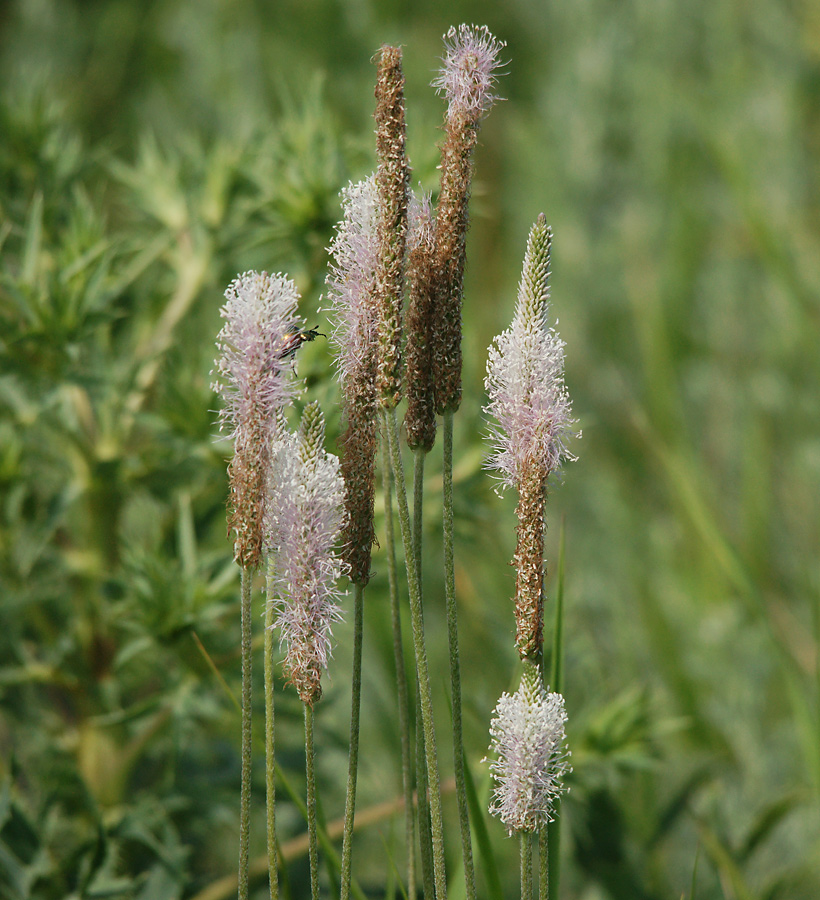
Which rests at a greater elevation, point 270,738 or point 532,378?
point 532,378

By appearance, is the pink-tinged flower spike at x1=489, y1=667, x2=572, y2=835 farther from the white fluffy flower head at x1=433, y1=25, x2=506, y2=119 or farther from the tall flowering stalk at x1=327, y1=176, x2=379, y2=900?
the white fluffy flower head at x1=433, y1=25, x2=506, y2=119

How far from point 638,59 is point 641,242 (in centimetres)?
33

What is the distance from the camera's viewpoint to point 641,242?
75.2 inches

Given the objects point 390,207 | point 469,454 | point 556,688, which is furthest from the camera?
point 469,454

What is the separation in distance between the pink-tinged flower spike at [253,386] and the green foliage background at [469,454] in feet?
0.07

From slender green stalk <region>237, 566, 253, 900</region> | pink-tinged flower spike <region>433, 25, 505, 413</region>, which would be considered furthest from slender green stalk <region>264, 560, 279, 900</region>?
pink-tinged flower spike <region>433, 25, 505, 413</region>

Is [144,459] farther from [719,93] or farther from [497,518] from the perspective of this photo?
[719,93]

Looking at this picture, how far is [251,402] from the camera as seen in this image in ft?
1.28

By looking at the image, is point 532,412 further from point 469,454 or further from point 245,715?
point 469,454

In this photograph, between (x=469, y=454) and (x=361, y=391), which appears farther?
(x=469, y=454)

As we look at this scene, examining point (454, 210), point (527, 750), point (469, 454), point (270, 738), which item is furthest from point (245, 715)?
point (469, 454)

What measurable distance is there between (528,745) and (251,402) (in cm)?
18

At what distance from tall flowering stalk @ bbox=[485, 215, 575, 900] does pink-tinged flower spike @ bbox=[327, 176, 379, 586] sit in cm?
5

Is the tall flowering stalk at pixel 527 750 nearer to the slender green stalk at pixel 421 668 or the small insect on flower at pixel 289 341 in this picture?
the slender green stalk at pixel 421 668
